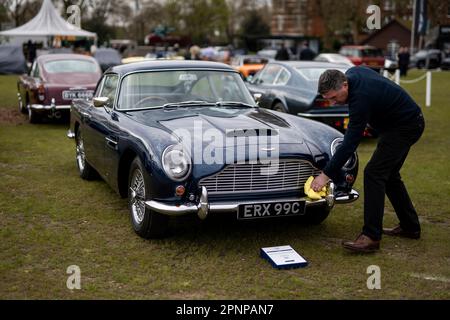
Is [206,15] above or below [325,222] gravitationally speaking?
above

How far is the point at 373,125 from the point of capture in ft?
15.8

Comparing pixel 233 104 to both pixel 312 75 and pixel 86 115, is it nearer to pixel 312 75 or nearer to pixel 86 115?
pixel 86 115

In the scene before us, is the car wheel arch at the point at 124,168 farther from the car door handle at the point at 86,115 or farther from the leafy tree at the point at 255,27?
the leafy tree at the point at 255,27

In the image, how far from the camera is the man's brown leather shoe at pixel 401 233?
5.20 metres

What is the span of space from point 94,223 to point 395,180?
2.97 metres

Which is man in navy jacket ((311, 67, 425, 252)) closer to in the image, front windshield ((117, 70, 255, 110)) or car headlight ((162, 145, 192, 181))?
car headlight ((162, 145, 192, 181))

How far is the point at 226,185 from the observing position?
464cm

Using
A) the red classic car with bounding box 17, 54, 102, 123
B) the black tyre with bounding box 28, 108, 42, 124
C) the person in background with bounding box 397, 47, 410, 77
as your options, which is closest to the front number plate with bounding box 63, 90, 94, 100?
the red classic car with bounding box 17, 54, 102, 123

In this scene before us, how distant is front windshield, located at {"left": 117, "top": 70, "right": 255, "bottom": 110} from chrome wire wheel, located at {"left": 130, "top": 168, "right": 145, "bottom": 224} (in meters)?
1.05

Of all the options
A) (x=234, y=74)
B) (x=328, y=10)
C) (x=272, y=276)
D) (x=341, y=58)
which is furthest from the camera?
(x=328, y=10)

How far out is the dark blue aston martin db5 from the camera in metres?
4.57

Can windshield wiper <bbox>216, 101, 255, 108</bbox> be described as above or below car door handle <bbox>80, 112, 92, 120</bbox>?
above
